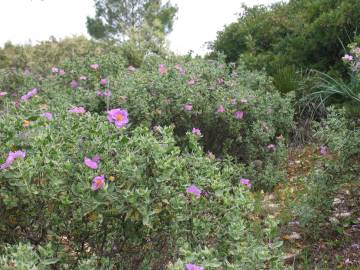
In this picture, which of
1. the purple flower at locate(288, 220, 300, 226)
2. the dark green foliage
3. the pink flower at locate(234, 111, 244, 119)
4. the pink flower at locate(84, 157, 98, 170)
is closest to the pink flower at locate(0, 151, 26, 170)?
the pink flower at locate(84, 157, 98, 170)

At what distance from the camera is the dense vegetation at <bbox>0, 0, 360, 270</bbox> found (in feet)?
5.63

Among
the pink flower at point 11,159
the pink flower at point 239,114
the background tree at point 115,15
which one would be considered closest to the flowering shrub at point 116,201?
the pink flower at point 11,159

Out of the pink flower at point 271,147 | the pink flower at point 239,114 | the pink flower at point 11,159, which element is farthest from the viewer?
the pink flower at point 271,147

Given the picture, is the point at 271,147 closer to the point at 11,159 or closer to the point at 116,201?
the point at 116,201

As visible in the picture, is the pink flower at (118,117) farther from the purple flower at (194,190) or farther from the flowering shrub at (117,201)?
the purple flower at (194,190)

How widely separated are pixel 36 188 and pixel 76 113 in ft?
2.13

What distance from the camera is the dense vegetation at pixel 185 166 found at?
1716mm

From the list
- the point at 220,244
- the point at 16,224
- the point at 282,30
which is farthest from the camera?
the point at 282,30

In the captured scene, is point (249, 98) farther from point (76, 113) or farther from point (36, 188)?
point (36, 188)

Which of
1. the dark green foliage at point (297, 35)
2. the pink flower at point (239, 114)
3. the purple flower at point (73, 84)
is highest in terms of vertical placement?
the dark green foliage at point (297, 35)

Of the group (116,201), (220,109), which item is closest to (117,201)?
(116,201)

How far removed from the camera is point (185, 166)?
2.07 m

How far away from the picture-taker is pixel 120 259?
1.95 metres

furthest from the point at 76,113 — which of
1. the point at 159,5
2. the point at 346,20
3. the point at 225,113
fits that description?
the point at 159,5
